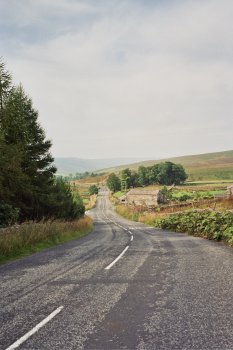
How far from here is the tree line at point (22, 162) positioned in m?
22.2

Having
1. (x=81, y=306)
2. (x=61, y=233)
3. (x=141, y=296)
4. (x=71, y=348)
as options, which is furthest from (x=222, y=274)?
(x=61, y=233)

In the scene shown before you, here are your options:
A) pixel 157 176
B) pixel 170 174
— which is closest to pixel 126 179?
pixel 157 176

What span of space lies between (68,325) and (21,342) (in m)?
0.92

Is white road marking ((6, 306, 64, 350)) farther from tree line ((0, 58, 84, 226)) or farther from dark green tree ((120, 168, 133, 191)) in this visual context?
dark green tree ((120, 168, 133, 191))

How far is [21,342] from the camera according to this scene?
17.6ft

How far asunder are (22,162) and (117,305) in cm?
2415

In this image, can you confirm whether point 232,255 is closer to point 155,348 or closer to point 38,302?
point 38,302

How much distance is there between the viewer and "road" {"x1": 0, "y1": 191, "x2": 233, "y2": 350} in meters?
5.40

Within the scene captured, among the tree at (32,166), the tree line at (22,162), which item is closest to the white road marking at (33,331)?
the tree line at (22,162)

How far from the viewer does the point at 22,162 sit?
98.0ft

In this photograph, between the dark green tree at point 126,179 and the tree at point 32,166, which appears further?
the dark green tree at point 126,179

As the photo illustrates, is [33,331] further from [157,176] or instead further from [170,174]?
[170,174]

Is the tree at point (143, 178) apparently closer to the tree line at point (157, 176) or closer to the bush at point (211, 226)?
the tree line at point (157, 176)

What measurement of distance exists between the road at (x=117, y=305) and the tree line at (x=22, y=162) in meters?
10.7
